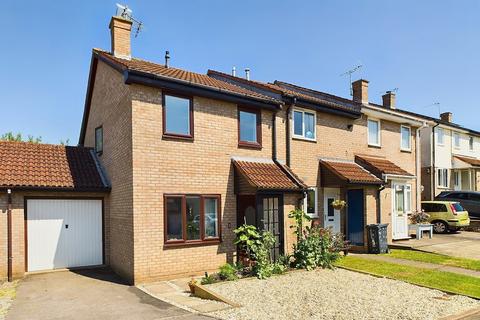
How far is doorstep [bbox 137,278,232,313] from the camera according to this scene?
8.15 m

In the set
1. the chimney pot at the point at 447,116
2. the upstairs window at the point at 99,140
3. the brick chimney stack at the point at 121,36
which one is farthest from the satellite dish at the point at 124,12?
the chimney pot at the point at 447,116

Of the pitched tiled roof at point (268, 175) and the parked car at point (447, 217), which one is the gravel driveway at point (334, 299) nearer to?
the pitched tiled roof at point (268, 175)

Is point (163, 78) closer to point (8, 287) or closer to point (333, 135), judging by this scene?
point (8, 287)

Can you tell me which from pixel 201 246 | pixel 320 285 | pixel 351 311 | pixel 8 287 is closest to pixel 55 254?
pixel 8 287

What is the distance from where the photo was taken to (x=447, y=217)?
68.3ft

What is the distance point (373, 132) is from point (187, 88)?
36.3 ft

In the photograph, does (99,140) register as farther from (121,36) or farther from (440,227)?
(440,227)

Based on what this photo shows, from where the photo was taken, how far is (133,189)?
34.6 feet

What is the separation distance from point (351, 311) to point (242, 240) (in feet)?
13.0

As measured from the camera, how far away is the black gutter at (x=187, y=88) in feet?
34.8

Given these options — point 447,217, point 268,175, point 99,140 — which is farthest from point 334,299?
point 447,217

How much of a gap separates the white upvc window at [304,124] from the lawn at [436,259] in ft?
18.1

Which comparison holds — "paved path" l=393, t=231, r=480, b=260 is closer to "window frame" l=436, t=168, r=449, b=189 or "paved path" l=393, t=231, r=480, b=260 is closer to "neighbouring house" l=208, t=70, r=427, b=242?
"neighbouring house" l=208, t=70, r=427, b=242

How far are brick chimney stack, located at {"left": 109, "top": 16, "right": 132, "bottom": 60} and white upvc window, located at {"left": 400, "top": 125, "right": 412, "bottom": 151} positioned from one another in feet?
48.0
